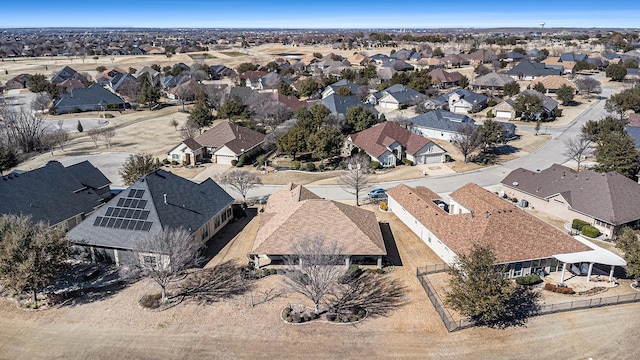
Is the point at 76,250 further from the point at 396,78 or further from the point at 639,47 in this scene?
the point at 639,47

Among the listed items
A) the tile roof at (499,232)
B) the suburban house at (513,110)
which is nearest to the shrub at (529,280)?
the tile roof at (499,232)

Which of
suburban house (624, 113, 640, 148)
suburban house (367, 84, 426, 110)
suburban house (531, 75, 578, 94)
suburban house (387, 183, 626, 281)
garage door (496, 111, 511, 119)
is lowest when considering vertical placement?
suburban house (387, 183, 626, 281)

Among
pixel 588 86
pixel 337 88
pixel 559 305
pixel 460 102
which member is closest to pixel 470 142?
pixel 559 305

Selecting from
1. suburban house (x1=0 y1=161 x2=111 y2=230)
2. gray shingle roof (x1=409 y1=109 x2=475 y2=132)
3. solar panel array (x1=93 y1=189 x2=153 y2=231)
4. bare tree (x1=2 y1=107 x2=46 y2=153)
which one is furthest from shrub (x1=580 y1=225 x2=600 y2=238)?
bare tree (x1=2 y1=107 x2=46 y2=153)

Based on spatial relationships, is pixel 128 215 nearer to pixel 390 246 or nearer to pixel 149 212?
pixel 149 212

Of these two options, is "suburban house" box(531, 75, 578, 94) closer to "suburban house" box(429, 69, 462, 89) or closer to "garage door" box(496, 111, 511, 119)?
"suburban house" box(429, 69, 462, 89)

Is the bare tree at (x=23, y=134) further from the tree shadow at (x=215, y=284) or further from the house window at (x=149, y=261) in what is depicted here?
the tree shadow at (x=215, y=284)
